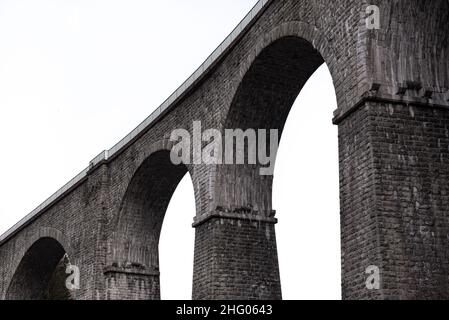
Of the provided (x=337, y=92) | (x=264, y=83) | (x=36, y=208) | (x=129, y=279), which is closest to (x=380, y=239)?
(x=337, y=92)

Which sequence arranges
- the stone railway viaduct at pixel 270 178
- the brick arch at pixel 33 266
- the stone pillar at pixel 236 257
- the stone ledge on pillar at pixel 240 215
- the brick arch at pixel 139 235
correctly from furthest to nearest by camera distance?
the brick arch at pixel 33 266, the brick arch at pixel 139 235, the stone ledge on pillar at pixel 240 215, the stone pillar at pixel 236 257, the stone railway viaduct at pixel 270 178

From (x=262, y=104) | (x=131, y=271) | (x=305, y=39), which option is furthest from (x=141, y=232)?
(x=305, y=39)

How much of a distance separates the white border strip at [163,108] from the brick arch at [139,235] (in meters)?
1.38

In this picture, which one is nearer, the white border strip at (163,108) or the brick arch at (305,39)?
the brick arch at (305,39)

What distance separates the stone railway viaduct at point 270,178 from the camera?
11.8 meters

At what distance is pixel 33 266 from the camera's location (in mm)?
31047

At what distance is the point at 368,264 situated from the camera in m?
11.6

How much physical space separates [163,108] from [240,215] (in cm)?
458

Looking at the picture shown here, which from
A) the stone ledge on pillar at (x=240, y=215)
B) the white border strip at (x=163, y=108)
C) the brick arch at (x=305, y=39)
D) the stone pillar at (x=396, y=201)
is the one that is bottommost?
the stone pillar at (x=396, y=201)

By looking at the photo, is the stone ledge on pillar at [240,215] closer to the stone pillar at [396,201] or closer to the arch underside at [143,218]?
the arch underside at [143,218]

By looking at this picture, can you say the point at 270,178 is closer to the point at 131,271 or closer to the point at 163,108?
the point at 163,108

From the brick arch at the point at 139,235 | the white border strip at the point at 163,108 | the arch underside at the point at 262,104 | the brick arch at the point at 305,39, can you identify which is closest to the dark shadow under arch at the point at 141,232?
the brick arch at the point at 139,235

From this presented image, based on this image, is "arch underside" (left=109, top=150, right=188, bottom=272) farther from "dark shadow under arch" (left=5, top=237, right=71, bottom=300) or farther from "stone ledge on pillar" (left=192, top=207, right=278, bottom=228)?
"dark shadow under arch" (left=5, top=237, right=71, bottom=300)
